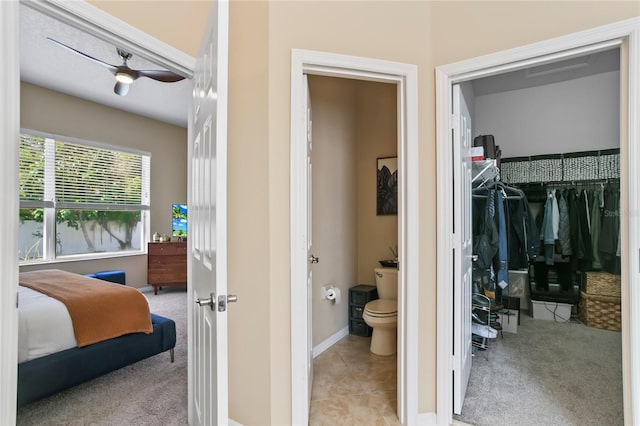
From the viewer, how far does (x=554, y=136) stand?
4059 millimetres

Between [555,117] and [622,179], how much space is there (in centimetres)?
307

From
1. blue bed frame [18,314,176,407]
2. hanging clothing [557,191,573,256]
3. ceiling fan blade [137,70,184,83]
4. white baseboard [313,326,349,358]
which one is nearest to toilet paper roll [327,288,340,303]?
white baseboard [313,326,349,358]

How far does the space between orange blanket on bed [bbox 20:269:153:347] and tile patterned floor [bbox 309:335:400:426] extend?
1.46m

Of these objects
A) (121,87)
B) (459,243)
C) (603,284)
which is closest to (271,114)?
(459,243)

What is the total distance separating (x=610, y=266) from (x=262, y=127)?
4.02 m

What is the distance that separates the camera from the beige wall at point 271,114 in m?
1.76

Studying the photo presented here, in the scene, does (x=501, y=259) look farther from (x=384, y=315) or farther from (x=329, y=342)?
(x=329, y=342)

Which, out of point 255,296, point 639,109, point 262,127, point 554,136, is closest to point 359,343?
point 255,296

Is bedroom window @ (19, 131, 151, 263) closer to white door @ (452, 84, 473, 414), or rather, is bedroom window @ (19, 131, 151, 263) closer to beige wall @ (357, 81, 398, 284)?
beige wall @ (357, 81, 398, 284)

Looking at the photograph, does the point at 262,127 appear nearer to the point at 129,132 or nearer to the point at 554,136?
the point at 554,136

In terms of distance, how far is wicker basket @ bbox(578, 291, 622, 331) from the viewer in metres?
3.48

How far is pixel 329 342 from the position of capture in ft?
10.2

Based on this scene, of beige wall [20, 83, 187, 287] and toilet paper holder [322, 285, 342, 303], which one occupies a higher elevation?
beige wall [20, 83, 187, 287]

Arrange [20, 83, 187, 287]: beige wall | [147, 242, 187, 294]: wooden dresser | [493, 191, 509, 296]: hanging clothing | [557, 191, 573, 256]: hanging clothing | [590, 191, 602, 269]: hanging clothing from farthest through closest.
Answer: [147, 242, 187, 294]: wooden dresser
[20, 83, 187, 287]: beige wall
[557, 191, 573, 256]: hanging clothing
[590, 191, 602, 269]: hanging clothing
[493, 191, 509, 296]: hanging clothing
